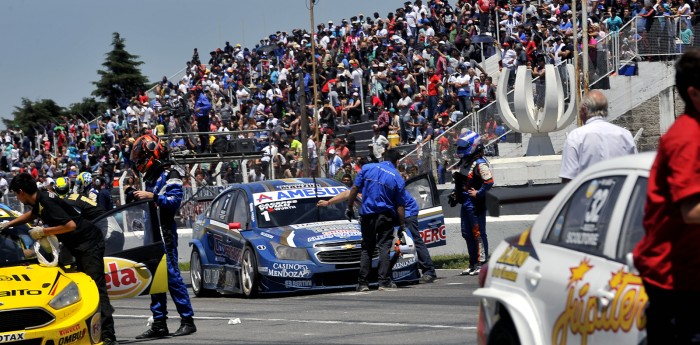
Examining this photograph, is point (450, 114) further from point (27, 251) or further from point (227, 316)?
point (27, 251)

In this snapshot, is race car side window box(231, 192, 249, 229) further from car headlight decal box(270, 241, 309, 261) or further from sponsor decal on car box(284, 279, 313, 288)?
sponsor decal on car box(284, 279, 313, 288)

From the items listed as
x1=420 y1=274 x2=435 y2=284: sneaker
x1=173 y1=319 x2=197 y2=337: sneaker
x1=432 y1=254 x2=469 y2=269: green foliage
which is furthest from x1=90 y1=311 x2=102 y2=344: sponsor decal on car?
x1=432 y1=254 x2=469 y2=269: green foliage

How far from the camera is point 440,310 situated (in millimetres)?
12273

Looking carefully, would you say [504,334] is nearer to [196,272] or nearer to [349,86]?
[196,272]

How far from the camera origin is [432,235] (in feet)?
54.6

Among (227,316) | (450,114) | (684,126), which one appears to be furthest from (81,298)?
(450,114)

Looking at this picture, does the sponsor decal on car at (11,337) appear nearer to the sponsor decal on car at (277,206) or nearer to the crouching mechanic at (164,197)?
the crouching mechanic at (164,197)

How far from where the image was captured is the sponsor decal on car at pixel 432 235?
54.3ft

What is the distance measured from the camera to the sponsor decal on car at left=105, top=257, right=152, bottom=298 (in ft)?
37.3

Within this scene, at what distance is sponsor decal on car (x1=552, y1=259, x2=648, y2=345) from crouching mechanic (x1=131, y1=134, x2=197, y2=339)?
20.4 feet

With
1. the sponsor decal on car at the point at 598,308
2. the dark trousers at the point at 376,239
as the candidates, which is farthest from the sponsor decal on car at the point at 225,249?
the sponsor decal on car at the point at 598,308

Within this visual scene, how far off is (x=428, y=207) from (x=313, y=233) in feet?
6.83

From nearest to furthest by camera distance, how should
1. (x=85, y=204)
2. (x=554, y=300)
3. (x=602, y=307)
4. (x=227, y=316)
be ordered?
(x=602, y=307) → (x=554, y=300) → (x=85, y=204) → (x=227, y=316)

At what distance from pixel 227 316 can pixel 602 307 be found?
8686mm
